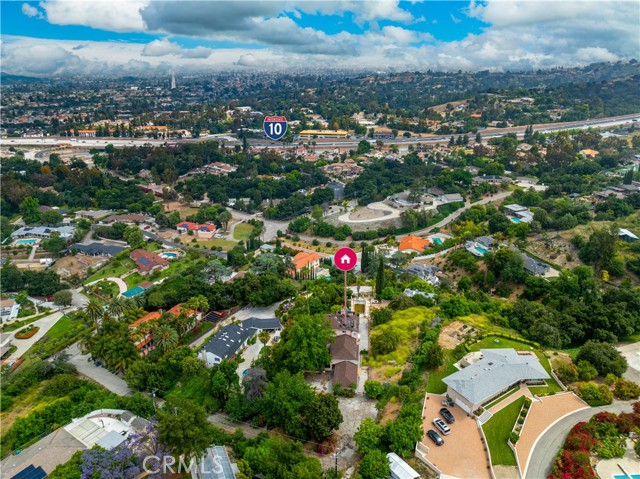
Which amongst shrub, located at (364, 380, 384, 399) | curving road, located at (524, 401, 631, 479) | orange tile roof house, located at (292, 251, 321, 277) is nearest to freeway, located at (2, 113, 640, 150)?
orange tile roof house, located at (292, 251, 321, 277)

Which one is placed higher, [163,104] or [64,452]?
[163,104]

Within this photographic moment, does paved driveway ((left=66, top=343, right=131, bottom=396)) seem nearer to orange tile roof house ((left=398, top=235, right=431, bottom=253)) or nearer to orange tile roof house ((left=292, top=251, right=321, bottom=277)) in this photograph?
orange tile roof house ((left=292, top=251, right=321, bottom=277))

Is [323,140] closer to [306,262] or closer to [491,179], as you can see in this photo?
[491,179]

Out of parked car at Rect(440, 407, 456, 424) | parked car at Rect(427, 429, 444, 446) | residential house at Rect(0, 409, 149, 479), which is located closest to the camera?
parked car at Rect(427, 429, 444, 446)

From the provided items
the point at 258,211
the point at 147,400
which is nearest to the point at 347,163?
the point at 258,211

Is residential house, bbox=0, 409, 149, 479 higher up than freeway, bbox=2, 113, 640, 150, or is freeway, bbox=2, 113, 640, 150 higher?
freeway, bbox=2, 113, 640, 150

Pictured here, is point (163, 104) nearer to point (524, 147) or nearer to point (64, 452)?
point (524, 147)

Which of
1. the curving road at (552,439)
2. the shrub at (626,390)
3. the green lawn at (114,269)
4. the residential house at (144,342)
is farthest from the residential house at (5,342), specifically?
the shrub at (626,390)
